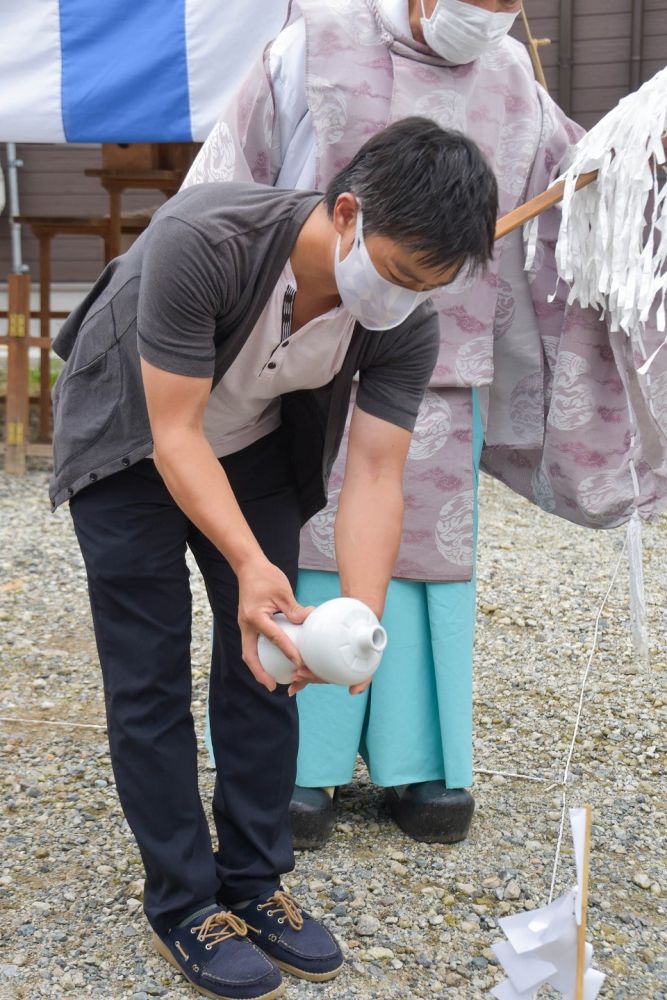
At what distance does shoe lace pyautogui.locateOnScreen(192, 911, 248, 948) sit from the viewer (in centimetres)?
175

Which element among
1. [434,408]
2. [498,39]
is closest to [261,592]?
[434,408]

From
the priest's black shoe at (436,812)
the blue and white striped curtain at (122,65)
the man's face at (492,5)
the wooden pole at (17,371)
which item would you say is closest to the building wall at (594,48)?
the wooden pole at (17,371)

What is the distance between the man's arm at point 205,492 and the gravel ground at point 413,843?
69 cm

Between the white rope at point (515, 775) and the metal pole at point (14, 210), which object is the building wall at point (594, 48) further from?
the white rope at point (515, 775)

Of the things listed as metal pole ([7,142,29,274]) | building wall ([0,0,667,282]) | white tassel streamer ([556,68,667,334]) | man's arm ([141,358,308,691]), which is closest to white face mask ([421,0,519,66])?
white tassel streamer ([556,68,667,334])

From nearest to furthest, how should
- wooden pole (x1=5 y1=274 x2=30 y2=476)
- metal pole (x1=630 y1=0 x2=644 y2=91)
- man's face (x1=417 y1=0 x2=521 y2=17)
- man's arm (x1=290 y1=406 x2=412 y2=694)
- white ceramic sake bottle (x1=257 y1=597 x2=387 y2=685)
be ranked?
white ceramic sake bottle (x1=257 y1=597 x2=387 y2=685)
man's arm (x1=290 y1=406 x2=412 y2=694)
man's face (x1=417 y1=0 x2=521 y2=17)
wooden pole (x1=5 y1=274 x2=30 y2=476)
metal pole (x1=630 y1=0 x2=644 y2=91)

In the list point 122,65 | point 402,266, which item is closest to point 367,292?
point 402,266

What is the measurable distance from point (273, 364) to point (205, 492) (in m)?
0.22

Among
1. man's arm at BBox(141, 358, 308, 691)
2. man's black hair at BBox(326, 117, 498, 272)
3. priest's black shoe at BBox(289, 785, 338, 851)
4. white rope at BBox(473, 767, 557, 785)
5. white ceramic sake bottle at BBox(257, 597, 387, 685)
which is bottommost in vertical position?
white rope at BBox(473, 767, 557, 785)

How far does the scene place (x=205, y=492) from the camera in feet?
4.74

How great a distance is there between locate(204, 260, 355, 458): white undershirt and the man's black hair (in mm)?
180

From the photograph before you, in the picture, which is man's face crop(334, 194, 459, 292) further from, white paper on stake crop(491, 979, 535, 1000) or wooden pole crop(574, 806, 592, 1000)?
white paper on stake crop(491, 979, 535, 1000)

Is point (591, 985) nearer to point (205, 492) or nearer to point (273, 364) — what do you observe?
point (205, 492)

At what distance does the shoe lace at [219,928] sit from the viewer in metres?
1.75
